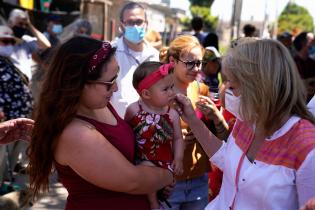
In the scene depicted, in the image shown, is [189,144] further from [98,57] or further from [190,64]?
[98,57]

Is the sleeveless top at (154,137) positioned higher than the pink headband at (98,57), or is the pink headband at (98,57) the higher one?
the pink headband at (98,57)

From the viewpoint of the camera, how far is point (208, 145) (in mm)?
2455

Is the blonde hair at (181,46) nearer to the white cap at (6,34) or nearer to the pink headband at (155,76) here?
the pink headband at (155,76)

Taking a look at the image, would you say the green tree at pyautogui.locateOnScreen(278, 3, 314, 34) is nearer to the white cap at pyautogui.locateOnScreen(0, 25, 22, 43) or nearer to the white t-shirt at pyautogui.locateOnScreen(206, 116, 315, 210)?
the white cap at pyautogui.locateOnScreen(0, 25, 22, 43)

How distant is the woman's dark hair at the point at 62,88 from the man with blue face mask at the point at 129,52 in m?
1.96

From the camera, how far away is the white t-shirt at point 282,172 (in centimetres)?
→ 177

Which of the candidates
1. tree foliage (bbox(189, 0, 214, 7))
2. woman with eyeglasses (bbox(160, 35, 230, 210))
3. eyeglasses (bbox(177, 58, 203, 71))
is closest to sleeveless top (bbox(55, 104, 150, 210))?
woman with eyeglasses (bbox(160, 35, 230, 210))

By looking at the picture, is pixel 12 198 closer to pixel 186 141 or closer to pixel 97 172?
pixel 186 141

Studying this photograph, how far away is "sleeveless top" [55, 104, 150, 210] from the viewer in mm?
1976

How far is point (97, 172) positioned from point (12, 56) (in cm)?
411

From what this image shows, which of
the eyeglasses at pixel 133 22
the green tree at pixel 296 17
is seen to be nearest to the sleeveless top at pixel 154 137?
the eyeglasses at pixel 133 22

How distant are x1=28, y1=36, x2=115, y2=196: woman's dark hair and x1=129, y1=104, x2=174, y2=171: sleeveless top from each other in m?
0.51

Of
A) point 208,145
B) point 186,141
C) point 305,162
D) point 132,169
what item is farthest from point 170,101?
point 305,162

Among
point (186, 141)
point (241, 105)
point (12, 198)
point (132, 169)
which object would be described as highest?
point (241, 105)
